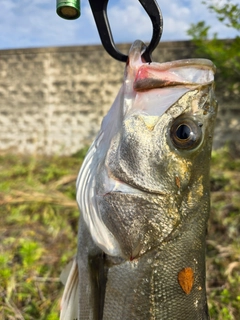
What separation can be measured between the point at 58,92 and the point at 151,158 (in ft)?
19.6

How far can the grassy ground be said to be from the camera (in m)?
2.93

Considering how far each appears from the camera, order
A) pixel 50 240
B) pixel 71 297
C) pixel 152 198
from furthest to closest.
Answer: pixel 50 240 < pixel 71 297 < pixel 152 198

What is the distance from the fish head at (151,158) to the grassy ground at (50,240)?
178 centimetres

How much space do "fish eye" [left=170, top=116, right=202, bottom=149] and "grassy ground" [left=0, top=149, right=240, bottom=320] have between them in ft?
6.55

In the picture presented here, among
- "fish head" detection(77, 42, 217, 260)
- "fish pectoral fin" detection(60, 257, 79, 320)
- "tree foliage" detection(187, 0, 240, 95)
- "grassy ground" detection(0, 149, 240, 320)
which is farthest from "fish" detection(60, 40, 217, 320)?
"tree foliage" detection(187, 0, 240, 95)

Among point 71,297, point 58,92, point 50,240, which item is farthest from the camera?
point 58,92

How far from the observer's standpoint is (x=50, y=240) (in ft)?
12.3

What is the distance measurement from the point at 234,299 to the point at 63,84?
5.24 m

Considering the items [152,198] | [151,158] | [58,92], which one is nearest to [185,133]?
[151,158]

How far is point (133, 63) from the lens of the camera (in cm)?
123

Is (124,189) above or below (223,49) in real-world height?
below

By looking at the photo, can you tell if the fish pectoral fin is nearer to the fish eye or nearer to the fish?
the fish

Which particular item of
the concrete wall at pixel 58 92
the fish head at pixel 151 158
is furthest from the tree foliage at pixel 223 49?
the fish head at pixel 151 158

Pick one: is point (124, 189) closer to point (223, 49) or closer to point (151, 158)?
point (151, 158)
